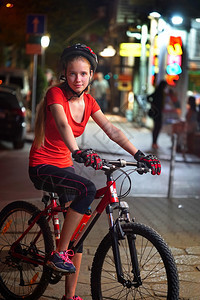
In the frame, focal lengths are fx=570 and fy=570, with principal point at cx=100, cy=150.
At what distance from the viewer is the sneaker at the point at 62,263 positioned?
369 cm

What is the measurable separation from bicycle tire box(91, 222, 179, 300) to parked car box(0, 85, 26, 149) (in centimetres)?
1032

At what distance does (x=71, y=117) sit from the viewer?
3.85 metres

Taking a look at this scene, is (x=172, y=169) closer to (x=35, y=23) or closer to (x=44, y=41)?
(x=35, y=23)

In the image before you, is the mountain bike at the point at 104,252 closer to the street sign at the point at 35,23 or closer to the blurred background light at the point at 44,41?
the street sign at the point at 35,23

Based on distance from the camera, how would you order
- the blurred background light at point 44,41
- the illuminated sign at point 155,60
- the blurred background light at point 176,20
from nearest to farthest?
the blurred background light at point 44,41, the blurred background light at point 176,20, the illuminated sign at point 155,60

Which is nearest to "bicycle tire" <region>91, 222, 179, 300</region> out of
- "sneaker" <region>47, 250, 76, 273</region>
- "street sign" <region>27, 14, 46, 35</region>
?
"sneaker" <region>47, 250, 76, 273</region>

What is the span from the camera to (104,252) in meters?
3.66

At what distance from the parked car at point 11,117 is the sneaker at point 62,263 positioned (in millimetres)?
10391

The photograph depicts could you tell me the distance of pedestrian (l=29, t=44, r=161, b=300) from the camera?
145 inches

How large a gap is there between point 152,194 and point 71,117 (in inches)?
216

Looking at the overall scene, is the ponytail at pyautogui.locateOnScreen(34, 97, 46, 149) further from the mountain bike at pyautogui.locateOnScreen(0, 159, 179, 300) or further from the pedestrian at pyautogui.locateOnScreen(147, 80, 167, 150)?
the pedestrian at pyautogui.locateOnScreen(147, 80, 167, 150)

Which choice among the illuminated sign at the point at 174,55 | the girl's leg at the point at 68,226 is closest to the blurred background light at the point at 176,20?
the illuminated sign at the point at 174,55

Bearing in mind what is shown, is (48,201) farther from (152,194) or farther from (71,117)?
(152,194)

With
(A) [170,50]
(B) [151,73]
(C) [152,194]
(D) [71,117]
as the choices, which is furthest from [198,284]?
(B) [151,73]
